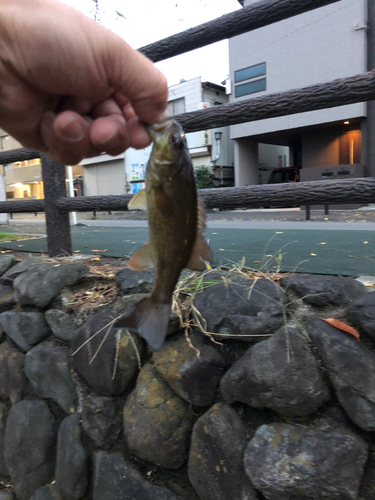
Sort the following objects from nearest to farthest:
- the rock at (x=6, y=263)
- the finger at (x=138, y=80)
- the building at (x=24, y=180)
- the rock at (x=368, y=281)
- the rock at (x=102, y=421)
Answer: the finger at (x=138, y=80) → the rock at (x=368, y=281) → the rock at (x=102, y=421) → the rock at (x=6, y=263) → the building at (x=24, y=180)

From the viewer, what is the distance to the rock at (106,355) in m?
2.10

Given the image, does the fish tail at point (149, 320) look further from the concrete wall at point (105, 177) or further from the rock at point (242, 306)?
the concrete wall at point (105, 177)

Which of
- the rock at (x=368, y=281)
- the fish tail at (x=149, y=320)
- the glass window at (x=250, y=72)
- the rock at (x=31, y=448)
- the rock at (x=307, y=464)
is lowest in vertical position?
the rock at (x=31, y=448)

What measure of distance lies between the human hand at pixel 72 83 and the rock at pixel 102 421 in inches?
56.8

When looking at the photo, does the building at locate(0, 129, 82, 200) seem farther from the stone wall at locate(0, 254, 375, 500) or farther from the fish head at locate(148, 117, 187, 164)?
the fish head at locate(148, 117, 187, 164)

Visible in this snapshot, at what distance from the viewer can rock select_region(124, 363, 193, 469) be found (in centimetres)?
188

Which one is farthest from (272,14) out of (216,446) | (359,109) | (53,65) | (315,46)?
(315,46)

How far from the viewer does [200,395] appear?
1.83 m

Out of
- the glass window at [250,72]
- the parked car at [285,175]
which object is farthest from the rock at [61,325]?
the glass window at [250,72]


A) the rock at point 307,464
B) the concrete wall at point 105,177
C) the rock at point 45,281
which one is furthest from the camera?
the concrete wall at point 105,177

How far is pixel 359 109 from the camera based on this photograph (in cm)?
1402

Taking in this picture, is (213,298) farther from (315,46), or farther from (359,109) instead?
(315,46)

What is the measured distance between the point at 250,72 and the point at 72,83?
1784cm

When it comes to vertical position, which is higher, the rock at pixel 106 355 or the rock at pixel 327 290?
the rock at pixel 327 290
